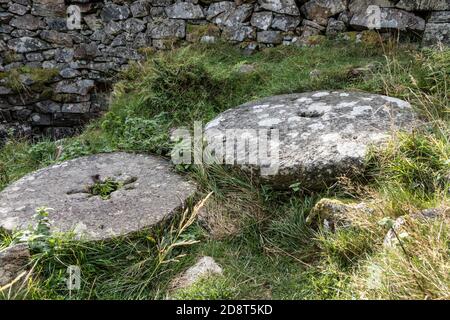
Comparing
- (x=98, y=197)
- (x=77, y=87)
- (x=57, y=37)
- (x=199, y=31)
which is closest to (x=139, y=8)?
(x=199, y=31)

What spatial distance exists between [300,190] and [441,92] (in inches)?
63.1

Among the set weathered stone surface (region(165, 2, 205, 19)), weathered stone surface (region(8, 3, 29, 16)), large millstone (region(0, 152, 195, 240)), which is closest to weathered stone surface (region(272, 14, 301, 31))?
weathered stone surface (region(165, 2, 205, 19))

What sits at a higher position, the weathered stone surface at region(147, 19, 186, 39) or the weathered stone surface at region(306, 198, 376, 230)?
the weathered stone surface at region(147, 19, 186, 39)

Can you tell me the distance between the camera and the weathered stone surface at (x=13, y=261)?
2.45 metres

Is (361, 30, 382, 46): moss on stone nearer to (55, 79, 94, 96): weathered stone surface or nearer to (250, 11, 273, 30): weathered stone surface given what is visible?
(250, 11, 273, 30): weathered stone surface

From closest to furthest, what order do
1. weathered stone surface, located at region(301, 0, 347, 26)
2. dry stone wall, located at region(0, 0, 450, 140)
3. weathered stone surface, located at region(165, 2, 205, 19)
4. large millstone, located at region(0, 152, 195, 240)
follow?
1. large millstone, located at region(0, 152, 195, 240)
2. weathered stone surface, located at region(301, 0, 347, 26)
3. dry stone wall, located at region(0, 0, 450, 140)
4. weathered stone surface, located at region(165, 2, 205, 19)

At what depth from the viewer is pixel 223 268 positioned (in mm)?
2740

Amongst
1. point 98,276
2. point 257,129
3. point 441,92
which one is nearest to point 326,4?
point 441,92

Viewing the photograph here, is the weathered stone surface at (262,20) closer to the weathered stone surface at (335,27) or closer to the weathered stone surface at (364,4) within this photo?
the weathered stone surface at (335,27)

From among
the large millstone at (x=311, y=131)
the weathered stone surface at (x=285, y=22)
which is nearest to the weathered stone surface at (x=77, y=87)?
the weathered stone surface at (x=285, y=22)

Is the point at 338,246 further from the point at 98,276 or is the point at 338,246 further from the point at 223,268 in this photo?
the point at 98,276

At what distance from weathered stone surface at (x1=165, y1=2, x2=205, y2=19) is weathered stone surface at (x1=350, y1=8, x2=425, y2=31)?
1.97m

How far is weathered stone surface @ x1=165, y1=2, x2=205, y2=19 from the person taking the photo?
554 centimetres

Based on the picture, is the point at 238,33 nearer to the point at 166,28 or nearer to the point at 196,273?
the point at 166,28
